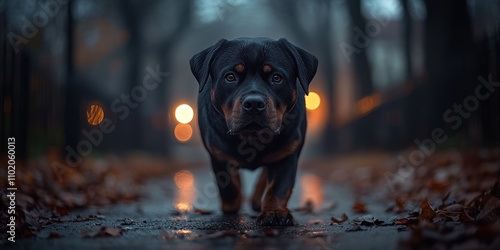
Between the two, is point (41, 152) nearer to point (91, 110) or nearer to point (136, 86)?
point (91, 110)

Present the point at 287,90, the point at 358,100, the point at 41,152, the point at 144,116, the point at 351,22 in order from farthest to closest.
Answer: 1. the point at 144,116
2. the point at 358,100
3. the point at 351,22
4. the point at 41,152
5. the point at 287,90

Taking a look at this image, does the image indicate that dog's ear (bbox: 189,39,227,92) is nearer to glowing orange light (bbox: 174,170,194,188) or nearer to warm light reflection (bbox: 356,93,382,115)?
glowing orange light (bbox: 174,170,194,188)

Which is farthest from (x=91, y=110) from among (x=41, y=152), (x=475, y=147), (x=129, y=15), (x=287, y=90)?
(x=287, y=90)

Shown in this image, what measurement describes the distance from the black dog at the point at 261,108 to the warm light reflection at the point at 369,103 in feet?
54.0

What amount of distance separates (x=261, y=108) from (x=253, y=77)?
1.43 ft

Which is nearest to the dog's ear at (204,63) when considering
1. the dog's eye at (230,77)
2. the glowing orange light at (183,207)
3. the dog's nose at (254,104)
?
the dog's eye at (230,77)

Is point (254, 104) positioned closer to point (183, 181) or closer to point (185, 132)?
point (183, 181)

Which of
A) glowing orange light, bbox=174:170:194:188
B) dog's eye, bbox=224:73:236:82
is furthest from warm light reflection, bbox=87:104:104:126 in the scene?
dog's eye, bbox=224:73:236:82

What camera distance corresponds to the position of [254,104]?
4.50m

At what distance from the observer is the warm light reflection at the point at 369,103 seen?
21.3 m

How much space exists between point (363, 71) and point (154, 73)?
857 cm

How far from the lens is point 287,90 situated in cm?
491

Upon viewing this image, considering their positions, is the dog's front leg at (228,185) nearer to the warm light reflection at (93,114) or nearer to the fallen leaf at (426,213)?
the fallen leaf at (426,213)

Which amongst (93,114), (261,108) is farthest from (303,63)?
(93,114)
